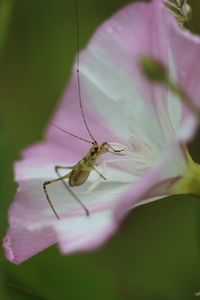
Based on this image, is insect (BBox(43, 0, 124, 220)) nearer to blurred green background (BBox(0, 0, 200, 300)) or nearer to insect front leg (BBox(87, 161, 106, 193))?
insect front leg (BBox(87, 161, 106, 193))

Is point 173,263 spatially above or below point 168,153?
below

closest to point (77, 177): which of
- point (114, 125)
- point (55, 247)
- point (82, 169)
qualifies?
point (82, 169)

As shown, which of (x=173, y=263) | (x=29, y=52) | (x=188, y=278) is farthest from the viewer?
(x=29, y=52)

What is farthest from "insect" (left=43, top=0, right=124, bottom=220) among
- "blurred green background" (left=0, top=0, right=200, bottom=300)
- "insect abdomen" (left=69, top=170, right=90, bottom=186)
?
"blurred green background" (left=0, top=0, right=200, bottom=300)

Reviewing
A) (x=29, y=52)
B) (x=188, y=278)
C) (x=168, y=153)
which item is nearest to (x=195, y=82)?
(x=168, y=153)

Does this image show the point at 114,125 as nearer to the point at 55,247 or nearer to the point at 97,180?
the point at 97,180

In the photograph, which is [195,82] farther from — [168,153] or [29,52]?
[29,52]
